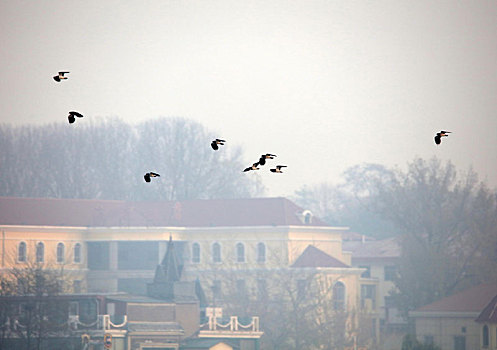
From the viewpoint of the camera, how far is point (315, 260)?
126 m

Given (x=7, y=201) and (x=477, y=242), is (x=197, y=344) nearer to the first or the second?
(x=477, y=242)

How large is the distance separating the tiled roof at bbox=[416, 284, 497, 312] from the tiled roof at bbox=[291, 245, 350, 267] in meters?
17.3

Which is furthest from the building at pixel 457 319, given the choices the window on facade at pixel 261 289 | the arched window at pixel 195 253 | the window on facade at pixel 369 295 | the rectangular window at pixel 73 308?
the arched window at pixel 195 253

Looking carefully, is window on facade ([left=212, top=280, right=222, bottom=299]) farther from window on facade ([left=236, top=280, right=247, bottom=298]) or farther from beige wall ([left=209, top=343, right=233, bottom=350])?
beige wall ([left=209, top=343, right=233, bottom=350])

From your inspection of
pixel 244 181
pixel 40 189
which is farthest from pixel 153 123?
pixel 40 189

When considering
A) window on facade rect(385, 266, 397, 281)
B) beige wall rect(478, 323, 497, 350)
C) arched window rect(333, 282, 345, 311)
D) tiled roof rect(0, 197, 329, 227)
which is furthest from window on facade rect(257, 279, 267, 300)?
beige wall rect(478, 323, 497, 350)

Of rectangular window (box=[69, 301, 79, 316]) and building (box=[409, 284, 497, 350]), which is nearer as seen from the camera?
rectangular window (box=[69, 301, 79, 316])

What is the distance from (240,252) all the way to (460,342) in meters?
33.8

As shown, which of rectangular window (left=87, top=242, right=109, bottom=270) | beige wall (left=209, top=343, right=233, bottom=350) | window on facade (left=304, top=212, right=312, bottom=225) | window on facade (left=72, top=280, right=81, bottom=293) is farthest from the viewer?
window on facade (left=304, top=212, right=312, bottom=225)

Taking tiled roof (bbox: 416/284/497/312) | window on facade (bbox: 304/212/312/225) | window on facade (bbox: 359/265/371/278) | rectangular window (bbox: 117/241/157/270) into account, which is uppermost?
window on facade (bbox: 304/212/312/225)

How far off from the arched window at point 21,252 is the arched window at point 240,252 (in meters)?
18.9

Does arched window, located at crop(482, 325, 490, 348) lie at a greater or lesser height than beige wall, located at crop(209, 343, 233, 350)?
greater

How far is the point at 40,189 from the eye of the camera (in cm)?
15338

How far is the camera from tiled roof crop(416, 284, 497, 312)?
4129 inches
